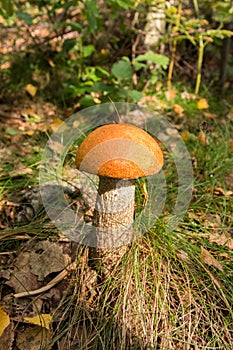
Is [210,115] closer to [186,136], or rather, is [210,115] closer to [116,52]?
[186,136]

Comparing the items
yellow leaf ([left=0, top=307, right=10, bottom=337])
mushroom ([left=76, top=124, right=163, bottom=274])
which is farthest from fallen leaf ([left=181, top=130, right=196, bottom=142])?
yellow leaf ([left=0, top=307, right=10, bottom=337])

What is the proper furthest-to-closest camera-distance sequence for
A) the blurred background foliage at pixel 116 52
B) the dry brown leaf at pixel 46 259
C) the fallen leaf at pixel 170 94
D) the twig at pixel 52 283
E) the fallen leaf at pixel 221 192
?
1. the fallen leaf at pixel 170 94
2. the blurred background foliage at pixel 116 52
3. the fallen leaf at pixel 221 192
4. the dry brown leaf at pixel 46 259
5. the twig at pixel 52 283

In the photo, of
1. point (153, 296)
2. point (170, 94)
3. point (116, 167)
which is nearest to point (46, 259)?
point (153, 296)

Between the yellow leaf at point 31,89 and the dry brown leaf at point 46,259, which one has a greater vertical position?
the yellow leaf at point 31,89

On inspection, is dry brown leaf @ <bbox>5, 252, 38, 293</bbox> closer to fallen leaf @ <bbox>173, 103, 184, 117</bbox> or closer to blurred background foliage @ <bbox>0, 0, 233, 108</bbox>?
blurred background foliage @ <bbox>0, 0, 233, 108</bbox>

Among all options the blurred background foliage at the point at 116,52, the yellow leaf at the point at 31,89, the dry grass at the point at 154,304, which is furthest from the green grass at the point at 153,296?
the yellow leaf at the point at 31,89

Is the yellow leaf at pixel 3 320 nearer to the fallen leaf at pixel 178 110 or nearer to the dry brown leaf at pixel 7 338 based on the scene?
the dry brown leaf at pixel 7 338

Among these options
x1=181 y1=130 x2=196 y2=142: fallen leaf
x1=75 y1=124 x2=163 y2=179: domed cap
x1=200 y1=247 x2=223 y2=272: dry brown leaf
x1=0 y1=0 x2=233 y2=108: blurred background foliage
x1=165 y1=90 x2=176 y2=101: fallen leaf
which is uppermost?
x1=0 y1=0 x2=233 y2=108: blurred background foliage
